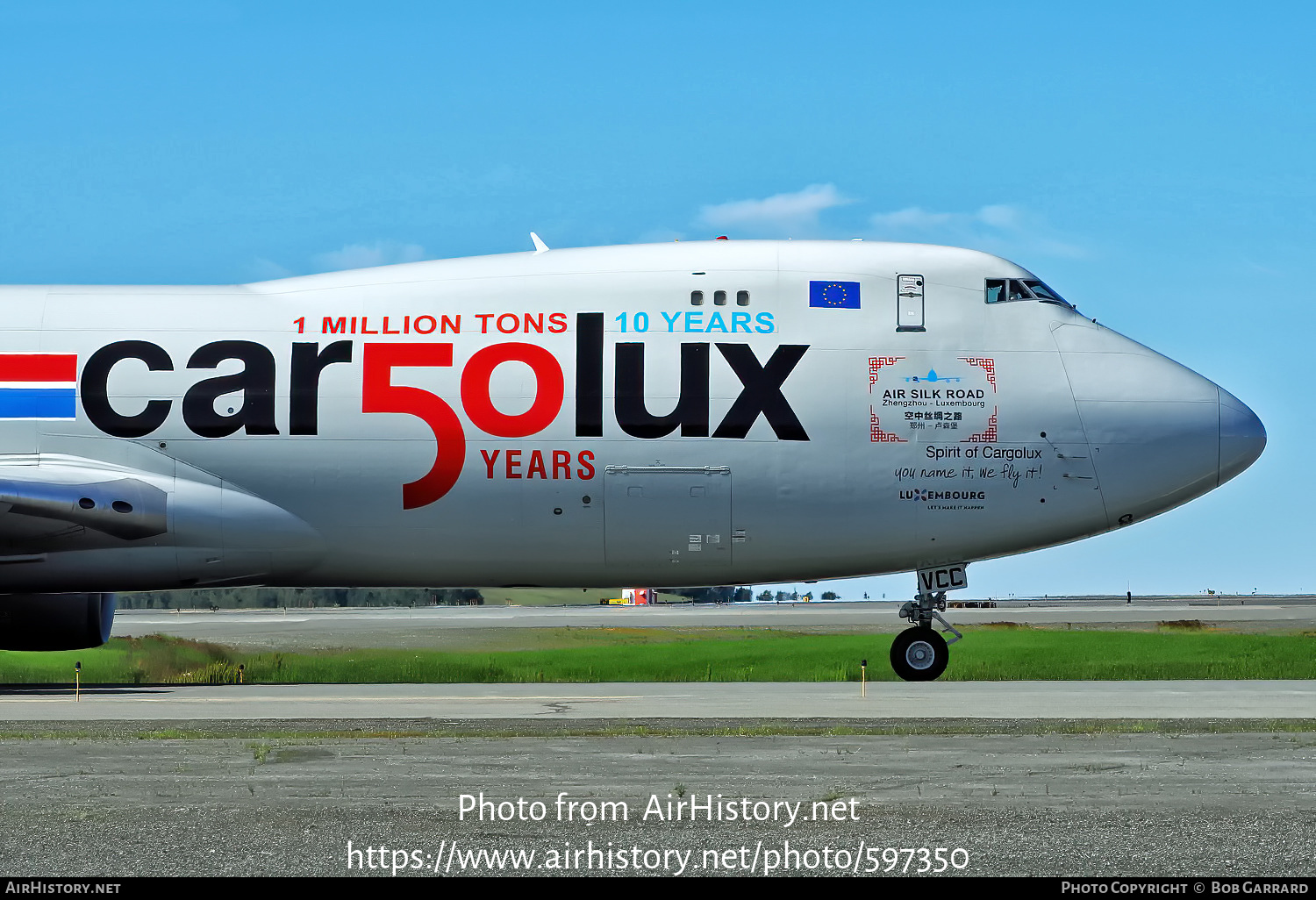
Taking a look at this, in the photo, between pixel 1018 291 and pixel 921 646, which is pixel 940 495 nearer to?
pixel 921 646

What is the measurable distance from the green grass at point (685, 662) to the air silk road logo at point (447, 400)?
8148 mm

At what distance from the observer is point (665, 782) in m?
11.3

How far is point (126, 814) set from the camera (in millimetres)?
9703

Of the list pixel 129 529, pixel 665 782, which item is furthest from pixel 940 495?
pixel 129 529

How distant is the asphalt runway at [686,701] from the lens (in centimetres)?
1827

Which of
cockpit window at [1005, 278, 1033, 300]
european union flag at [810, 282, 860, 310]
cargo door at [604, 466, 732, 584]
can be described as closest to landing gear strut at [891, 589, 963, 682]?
cargo door at [604, 466, 732, 584]

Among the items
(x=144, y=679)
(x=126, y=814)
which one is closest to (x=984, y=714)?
(x=126, y=814)

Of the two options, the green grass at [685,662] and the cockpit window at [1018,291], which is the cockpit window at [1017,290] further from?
the green grass at [685,662]

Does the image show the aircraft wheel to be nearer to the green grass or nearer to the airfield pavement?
the airfield pavement

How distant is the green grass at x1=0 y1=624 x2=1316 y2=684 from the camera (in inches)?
1173

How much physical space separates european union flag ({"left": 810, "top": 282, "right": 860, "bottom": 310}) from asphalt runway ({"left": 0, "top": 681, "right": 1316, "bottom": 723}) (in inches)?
255

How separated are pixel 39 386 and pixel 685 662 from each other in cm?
1755
